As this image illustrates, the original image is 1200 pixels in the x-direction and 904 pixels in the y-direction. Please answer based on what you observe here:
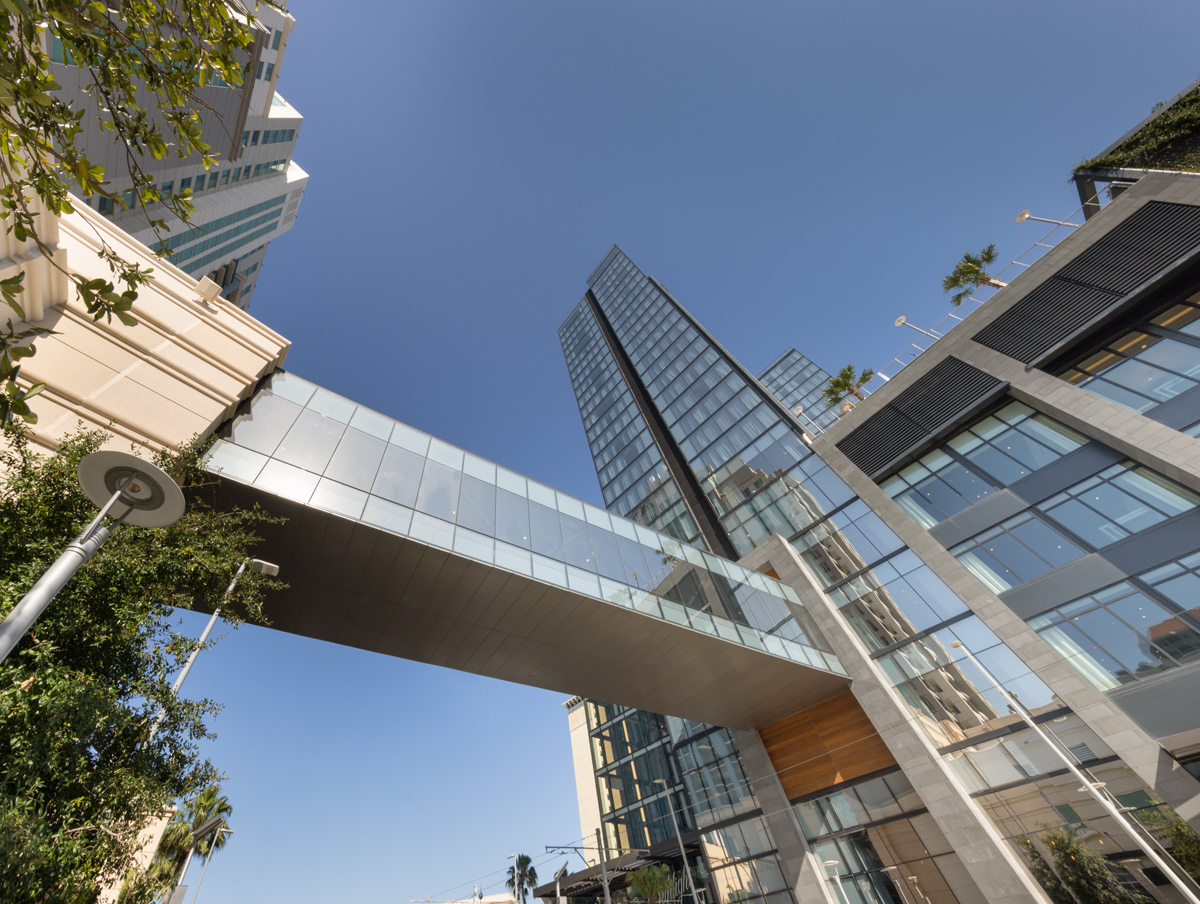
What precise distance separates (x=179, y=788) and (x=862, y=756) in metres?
21.9

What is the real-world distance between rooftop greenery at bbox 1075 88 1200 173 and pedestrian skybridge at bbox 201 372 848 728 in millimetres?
22705

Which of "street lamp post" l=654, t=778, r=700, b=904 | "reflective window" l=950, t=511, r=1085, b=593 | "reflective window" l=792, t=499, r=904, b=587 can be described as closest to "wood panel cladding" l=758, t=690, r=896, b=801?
"reflective window" l=792, t=499, r=904, b=587

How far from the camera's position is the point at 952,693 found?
18234mm

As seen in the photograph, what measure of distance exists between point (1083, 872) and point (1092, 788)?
7.27ft

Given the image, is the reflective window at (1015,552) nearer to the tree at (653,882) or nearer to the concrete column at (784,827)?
the concrete column at (784,827)

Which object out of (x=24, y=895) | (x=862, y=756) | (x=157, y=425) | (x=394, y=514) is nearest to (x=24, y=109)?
(x=24, y=895)

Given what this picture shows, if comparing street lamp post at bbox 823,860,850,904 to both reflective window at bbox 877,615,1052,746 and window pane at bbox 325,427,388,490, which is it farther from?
window pane at bbox 325,427,388,490

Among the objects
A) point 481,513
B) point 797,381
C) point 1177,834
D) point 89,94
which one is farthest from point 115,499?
point 797,381

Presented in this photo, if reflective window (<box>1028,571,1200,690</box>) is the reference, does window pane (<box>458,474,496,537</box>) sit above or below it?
above

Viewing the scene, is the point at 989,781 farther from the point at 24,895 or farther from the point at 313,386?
the point at 313,386

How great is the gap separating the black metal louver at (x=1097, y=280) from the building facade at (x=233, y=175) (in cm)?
3242

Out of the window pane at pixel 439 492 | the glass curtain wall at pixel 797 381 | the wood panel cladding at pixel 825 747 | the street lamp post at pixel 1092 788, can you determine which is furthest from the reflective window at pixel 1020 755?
the glass curtain wall at pixel 797 381

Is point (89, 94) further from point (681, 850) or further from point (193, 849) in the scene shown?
point (681, 850)

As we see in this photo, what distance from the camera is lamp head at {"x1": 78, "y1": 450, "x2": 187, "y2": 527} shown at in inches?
205
